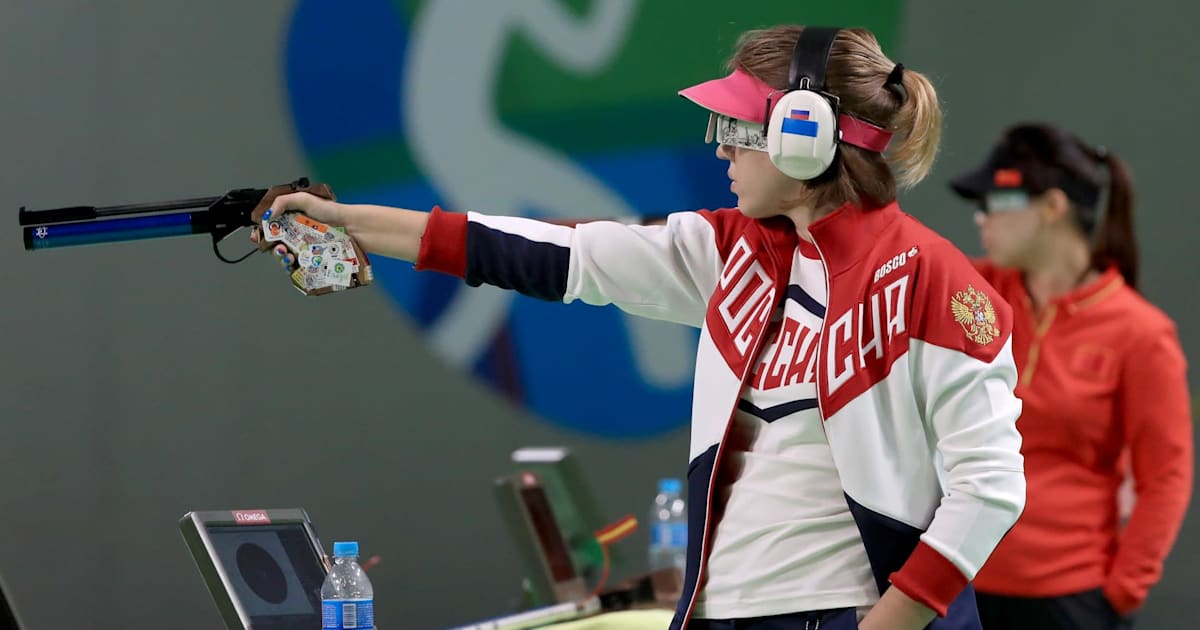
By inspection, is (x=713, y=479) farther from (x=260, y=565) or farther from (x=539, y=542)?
(x=539, y=542)

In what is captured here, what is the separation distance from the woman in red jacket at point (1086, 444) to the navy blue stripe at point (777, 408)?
1.52 m

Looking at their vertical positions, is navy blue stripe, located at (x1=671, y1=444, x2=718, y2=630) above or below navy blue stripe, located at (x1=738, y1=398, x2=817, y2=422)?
below

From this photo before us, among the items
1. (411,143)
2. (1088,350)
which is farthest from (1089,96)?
(411,143)

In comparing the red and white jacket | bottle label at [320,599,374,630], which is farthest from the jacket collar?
bottle label at [320,599,374,630]

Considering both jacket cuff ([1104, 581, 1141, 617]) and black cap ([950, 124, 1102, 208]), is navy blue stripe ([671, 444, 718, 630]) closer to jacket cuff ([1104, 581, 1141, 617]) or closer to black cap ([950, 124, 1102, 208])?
jacket cuff ([1104, 581, 1141, 617])

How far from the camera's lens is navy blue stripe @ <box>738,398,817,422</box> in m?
1.82

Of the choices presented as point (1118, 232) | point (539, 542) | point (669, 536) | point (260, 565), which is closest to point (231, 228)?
point (260, 565)

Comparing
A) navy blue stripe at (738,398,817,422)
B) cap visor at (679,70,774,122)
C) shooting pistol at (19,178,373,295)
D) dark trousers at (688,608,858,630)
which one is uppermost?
cap visor at (679,70,774,122)

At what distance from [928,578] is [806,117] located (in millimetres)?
598

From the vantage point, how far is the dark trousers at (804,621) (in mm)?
1780

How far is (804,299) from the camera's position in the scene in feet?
6.23

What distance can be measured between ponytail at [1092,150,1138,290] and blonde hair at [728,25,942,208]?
1742 mm

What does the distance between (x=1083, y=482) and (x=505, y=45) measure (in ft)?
6.92

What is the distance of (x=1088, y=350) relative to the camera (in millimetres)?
3346
